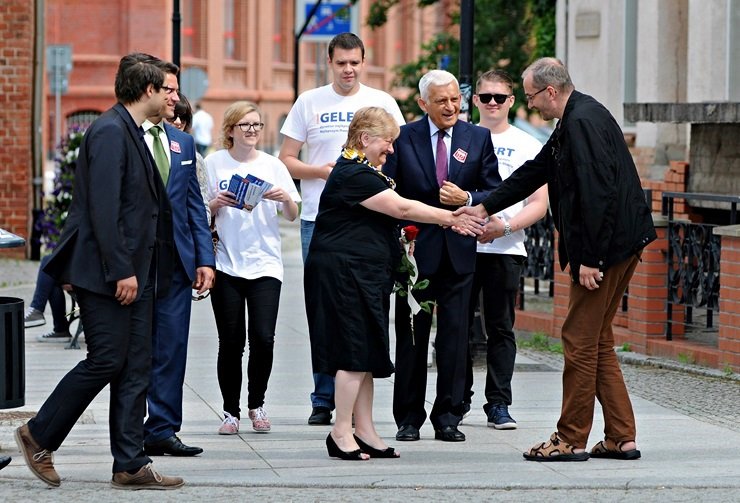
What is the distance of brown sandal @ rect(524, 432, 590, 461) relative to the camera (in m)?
8.34

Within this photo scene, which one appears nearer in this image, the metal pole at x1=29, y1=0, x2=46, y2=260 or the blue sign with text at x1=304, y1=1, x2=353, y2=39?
the metal pole at x1=29, y1=0, x2=46, y2=260

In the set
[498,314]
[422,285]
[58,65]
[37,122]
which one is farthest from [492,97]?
[58,65]

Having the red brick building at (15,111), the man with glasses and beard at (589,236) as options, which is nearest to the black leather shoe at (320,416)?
the man with glasses and beard at (589,236)

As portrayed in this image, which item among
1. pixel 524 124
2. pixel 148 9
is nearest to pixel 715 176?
pixel 524 124

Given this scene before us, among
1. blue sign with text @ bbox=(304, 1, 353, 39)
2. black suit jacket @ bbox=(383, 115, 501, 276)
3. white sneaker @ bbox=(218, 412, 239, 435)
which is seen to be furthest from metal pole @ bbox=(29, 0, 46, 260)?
black suit jacket @ bbox=(383, 115, 501, 276)

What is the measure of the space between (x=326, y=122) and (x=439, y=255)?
129cm

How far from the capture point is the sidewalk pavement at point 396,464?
24.8 ft

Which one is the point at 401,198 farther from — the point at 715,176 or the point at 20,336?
the point at 715,176

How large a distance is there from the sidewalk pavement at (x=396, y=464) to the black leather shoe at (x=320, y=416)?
0.05 meters

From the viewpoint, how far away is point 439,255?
8.84 metres

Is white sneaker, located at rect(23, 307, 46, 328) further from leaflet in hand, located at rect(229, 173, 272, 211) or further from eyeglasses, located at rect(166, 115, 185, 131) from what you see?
leaflet in hand, located at rect(229, 173, 272, 211)

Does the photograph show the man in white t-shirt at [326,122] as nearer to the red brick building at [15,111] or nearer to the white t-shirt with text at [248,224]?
the white t-shirt with text at [248,224]

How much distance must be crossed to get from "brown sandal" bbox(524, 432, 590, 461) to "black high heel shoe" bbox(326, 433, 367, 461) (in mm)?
825

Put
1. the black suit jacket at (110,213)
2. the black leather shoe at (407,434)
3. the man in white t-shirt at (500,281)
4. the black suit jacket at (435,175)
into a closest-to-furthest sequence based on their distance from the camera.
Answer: the black suit jacket at (110,213)
the black suit jacket at (435,175)
the black leather shoe at (407,434)
the man in white t-shirt at (500,281)
